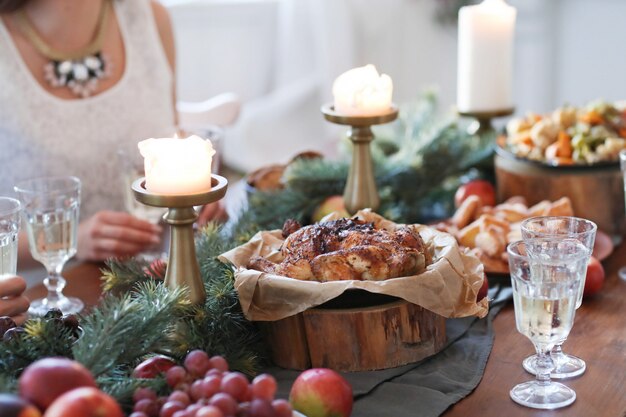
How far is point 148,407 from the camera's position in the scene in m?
0.84

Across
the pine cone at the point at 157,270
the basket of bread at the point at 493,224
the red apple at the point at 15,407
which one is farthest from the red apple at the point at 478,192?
the red apple at the point at 15,407

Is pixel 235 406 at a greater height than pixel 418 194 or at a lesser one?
greater

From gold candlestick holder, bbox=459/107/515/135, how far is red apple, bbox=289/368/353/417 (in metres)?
1.18

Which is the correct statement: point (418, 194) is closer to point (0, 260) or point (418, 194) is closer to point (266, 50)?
point (0, 260)

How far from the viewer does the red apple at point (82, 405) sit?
719 mm

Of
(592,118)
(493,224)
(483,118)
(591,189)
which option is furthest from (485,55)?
(493,224)

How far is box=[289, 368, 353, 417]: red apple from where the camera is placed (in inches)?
37.2

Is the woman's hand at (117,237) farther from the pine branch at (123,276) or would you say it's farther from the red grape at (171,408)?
the red grape at (171,408)

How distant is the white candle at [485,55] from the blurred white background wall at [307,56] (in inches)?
103

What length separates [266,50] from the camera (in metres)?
4.73

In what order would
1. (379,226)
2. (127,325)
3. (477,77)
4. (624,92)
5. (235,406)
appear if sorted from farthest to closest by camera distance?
(624,92), (477,77), (379,226), (127,325), (235,406)

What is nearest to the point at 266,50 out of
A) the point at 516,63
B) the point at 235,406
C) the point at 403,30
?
the point at 403,30

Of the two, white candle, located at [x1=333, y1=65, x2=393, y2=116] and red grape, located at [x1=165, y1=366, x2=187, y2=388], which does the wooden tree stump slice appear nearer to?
red grape, located at [x1=165, y1=366, x2=187, y2=388]

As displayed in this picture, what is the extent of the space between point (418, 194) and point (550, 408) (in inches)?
32.9
